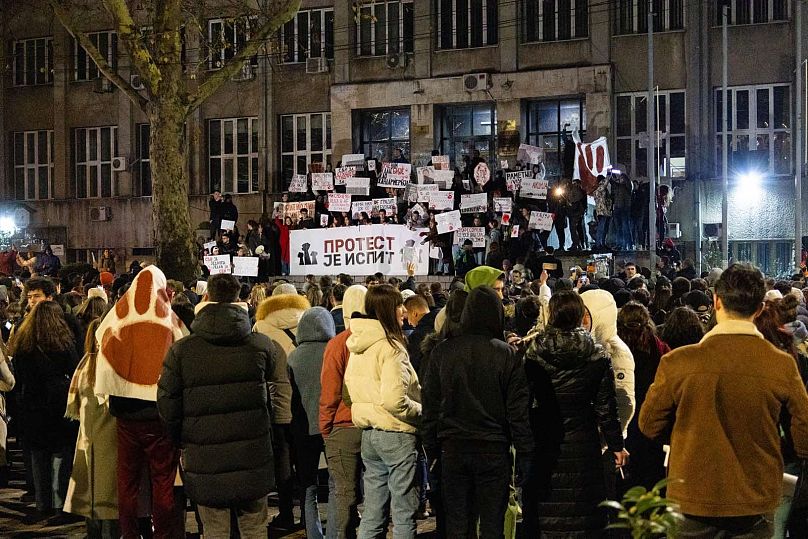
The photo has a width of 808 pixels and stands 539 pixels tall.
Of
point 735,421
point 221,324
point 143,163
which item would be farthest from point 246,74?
point 735,421

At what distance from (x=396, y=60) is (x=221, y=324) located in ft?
84.9

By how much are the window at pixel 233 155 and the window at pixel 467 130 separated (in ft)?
19.5

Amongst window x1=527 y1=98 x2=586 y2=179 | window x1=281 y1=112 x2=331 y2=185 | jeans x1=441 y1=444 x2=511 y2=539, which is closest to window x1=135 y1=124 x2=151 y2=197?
window x1=281 y1=112 x2=331 y2=185

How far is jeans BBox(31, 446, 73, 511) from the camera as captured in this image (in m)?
9.40

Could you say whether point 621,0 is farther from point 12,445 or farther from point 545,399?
point 545,399

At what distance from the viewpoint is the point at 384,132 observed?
3238 cm

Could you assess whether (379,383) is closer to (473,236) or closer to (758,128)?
(473,236)

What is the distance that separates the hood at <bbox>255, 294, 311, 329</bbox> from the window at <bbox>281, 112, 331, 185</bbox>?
2405cm

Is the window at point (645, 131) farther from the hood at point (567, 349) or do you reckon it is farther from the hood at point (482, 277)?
the hood at point (567, 349)

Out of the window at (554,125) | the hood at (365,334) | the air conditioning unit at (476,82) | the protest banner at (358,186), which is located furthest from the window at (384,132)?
the hood at (365,334)

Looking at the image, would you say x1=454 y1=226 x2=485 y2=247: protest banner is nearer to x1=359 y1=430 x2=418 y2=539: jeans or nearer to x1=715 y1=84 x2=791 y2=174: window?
x1=715 y1=84 x2=791 y2=174: window

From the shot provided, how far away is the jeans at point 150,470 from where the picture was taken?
23.9ft

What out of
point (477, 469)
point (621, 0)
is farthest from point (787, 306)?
point (621, 0)

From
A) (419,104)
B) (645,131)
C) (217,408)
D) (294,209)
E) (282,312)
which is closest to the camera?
(217,408)
